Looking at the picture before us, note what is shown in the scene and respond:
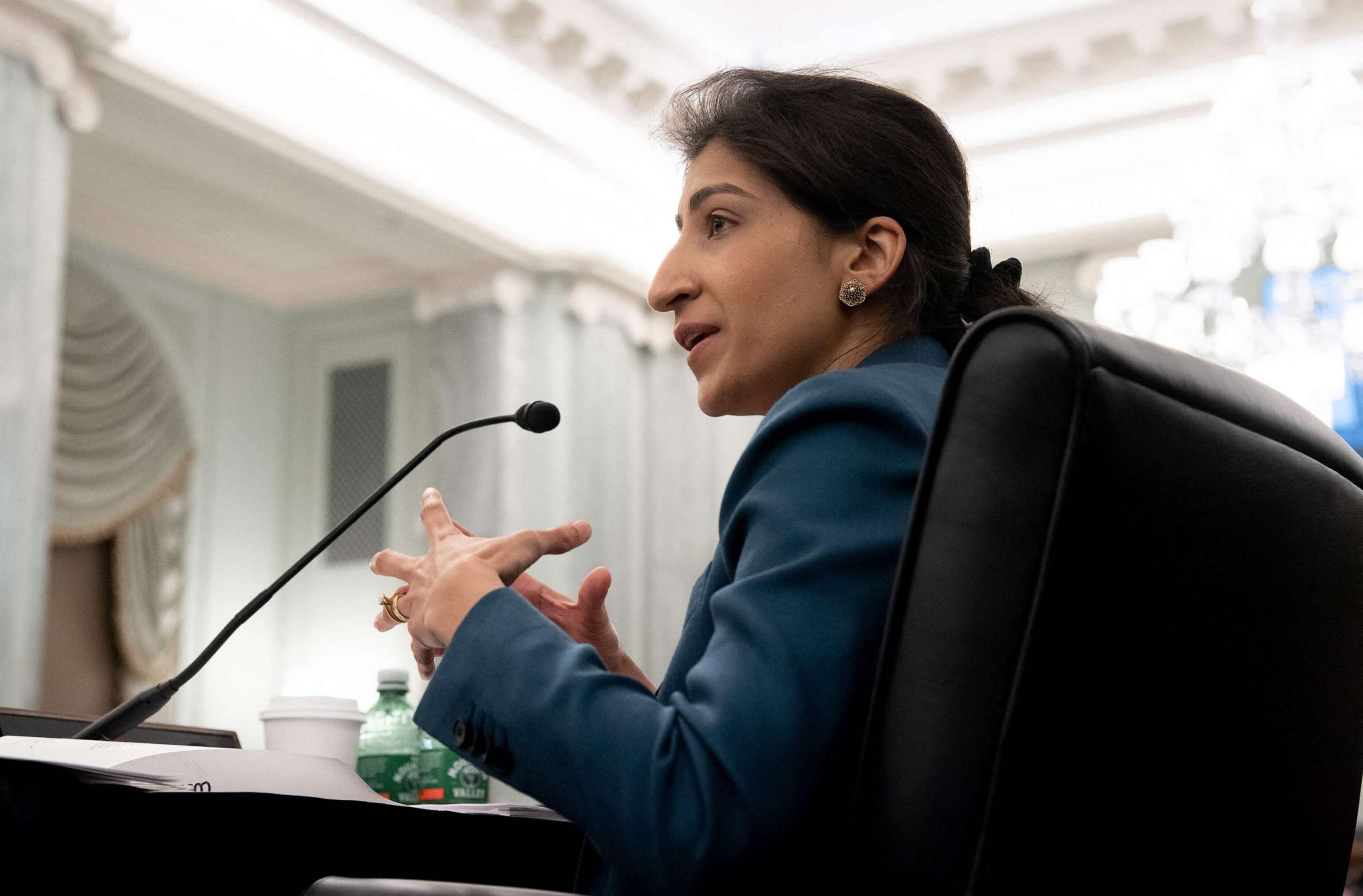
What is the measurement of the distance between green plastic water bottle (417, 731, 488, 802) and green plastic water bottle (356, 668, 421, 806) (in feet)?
0.06

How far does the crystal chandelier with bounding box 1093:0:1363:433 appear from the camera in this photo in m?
4.50

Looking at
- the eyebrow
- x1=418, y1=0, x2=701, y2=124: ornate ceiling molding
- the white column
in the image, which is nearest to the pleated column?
the white column

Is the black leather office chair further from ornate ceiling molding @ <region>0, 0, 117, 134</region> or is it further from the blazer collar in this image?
ornate ceiling molding @ <region>0, 0, 117, 134</region>

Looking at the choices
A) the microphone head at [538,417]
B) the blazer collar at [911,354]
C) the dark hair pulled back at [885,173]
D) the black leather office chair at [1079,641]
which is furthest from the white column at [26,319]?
the black leather office chair at [1079,641]

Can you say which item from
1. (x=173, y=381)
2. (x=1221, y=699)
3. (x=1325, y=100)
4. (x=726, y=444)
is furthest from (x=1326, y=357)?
(x=173, y=381)

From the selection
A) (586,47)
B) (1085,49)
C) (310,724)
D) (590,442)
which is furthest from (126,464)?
(310,724)

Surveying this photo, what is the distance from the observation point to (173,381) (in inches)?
266

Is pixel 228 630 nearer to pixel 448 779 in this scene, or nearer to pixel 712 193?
pixel 712 193

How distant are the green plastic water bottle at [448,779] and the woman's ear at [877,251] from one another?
37.0 inches

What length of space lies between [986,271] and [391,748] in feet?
3.55

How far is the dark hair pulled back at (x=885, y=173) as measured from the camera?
1228mm

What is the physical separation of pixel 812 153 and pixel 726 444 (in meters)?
5.74

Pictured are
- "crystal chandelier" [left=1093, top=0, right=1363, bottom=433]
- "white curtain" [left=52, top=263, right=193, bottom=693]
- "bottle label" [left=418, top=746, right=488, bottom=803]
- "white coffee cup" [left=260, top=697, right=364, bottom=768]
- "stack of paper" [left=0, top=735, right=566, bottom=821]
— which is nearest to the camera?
"stack of paper" [left=0, top=735, right=566, bottom=821]

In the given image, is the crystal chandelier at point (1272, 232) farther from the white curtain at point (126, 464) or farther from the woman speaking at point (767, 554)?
the white curtain at point (126, 464)
